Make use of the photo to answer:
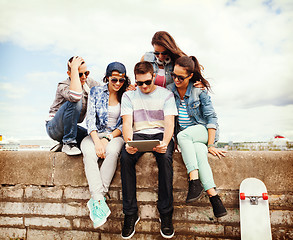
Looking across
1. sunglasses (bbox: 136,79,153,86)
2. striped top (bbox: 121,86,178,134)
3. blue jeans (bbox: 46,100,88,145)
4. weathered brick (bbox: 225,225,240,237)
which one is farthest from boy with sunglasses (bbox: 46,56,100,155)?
→ weathered brick (bbox: 225,225,240,237)

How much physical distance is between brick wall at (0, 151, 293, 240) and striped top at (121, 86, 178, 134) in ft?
1.23

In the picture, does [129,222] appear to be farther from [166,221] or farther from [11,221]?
[11,221]

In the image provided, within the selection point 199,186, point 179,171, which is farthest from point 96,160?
point 199,186

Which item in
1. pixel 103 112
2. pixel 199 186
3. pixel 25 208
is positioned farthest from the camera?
pixel 25 208

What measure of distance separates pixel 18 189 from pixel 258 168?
318 centimetres

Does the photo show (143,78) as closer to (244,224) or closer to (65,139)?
(65,139)

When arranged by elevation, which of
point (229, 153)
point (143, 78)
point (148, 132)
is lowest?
point (229, 153)

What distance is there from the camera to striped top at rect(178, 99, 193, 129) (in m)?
3.43

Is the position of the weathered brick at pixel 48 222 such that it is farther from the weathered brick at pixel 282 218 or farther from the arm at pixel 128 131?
the weathered brick at pixel 282 218

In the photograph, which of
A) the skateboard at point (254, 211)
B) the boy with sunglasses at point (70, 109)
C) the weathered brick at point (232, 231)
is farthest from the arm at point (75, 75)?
the weathered brick at point (232, 231)

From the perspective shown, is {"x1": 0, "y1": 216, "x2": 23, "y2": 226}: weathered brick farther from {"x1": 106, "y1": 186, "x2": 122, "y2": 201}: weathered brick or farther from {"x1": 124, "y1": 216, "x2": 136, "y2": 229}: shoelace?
{"x1": 124, "y1": 216, "x2": 136, "y2": 229}: shoelace

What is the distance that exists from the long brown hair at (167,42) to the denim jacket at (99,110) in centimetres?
101

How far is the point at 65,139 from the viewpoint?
353 cm

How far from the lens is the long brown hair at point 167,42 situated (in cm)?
367
